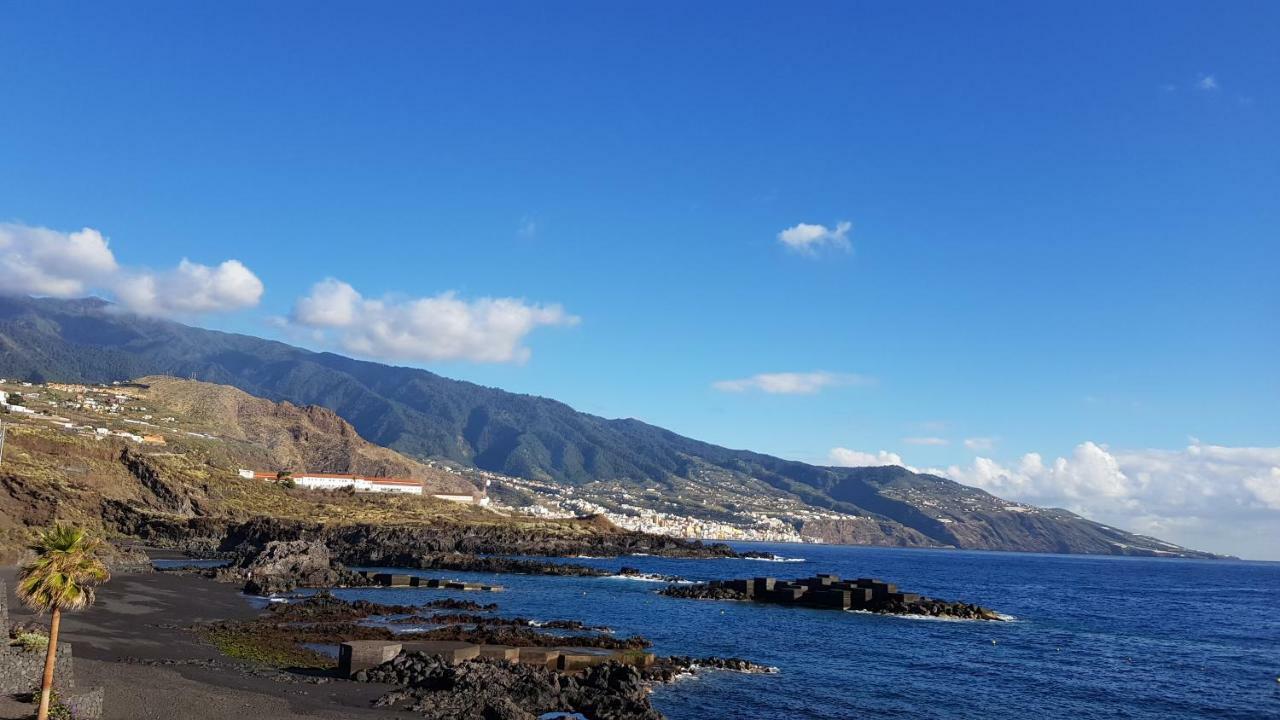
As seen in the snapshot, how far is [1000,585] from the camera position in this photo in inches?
5571

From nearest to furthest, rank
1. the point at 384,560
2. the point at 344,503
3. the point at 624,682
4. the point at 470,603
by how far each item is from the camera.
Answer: the point at 624,682 < the point at 470,603 < the point at 384,560 < the point at 344,503

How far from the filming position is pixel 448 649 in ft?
140

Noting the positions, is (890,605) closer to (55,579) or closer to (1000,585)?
(1000,585)

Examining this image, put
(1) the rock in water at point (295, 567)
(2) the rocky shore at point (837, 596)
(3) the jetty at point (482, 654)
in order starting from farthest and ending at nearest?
(1) the rock in water at point (295, 567) → (2) the rocky shore at point (837, 596) → (3) the jetty at point (482, 654)

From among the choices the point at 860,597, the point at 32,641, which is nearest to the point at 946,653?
the point at 860,597

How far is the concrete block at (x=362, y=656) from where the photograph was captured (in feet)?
128

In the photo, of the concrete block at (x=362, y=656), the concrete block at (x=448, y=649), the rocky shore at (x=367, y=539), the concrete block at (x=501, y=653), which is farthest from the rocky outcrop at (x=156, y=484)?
the concrete block at (x=501, y=653)

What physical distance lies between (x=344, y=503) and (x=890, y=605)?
127920 mm

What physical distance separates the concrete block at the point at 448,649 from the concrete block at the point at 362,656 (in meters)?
1.71

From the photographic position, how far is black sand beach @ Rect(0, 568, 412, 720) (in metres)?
31.2

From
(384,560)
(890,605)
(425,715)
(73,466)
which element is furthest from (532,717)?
(73,466)

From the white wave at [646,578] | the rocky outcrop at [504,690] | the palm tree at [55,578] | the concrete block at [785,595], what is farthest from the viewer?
the white wave at [646,578]

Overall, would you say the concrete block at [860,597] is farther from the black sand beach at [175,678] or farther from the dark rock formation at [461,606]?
the black sand beach at [175,678]

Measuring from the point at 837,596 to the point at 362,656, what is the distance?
60.9 metres
